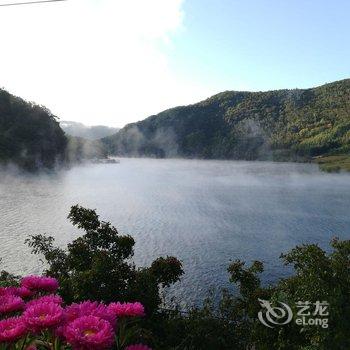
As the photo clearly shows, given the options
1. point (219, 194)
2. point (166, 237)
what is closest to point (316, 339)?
point (166, 237)

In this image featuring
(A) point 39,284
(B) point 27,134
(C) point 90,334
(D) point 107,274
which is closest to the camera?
(C) point 90,334

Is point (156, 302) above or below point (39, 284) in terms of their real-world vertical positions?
below

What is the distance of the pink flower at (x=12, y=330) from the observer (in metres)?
3.31

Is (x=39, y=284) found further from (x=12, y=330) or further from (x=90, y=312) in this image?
(x=12, y=330)

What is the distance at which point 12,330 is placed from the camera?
3.34 metres

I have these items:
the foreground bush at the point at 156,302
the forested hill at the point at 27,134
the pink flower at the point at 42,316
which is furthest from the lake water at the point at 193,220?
the forested hill at the point at 27,134

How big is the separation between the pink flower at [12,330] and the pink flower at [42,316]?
0.05m

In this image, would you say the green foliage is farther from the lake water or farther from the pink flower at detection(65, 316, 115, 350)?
the lake water

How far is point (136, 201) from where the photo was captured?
91.6 metres

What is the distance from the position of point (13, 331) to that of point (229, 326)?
14369 millimetres

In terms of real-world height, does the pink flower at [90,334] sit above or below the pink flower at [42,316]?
below

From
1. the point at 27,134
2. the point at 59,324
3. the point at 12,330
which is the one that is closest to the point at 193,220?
the point at 59,324

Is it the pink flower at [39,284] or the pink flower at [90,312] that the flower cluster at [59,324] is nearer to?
the pink flower at [90,312]

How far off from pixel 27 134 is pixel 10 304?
186274 mm
